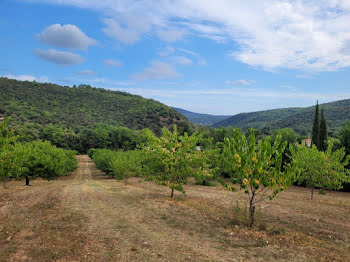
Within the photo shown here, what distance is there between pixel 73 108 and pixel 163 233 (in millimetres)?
124164

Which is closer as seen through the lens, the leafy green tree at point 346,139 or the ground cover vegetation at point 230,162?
the ground cover vegetation at point 230,162

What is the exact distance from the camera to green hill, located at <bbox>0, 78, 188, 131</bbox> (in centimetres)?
9775

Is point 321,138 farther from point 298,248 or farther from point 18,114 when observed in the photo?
point 18,114

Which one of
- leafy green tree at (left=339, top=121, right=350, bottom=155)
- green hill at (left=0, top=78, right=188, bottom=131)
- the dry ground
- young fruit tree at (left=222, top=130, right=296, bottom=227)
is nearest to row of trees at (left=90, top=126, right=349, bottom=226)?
young fruit tree at (left=222, top=130, right=296, bottom=227)

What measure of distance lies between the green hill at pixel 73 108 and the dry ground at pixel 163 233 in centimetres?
8256

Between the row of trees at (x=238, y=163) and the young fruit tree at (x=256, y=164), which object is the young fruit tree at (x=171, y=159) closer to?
the row of trees at (x=238, y=163)

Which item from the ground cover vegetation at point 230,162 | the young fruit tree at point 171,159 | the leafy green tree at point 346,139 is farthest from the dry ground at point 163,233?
the leafy green tree at point 346,139

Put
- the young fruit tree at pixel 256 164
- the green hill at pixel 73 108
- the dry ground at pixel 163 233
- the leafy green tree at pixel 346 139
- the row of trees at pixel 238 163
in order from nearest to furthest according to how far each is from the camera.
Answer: the dry ground at pixel 163 233, the young fruit tree at pixel 256 164, the row of trees at pixel 238 163, the leafy green tree at pixel 346 139, the green hill at pixel 73 108

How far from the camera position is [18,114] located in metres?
90.4

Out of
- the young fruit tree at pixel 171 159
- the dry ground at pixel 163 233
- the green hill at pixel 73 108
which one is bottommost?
the dry ground at pixel 163 233

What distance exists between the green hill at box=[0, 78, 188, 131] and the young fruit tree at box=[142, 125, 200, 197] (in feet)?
269

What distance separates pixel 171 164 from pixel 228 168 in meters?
5.47

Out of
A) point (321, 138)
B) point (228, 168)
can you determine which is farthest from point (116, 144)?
point (228, 168)

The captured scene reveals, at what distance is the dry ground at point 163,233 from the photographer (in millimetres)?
8117
